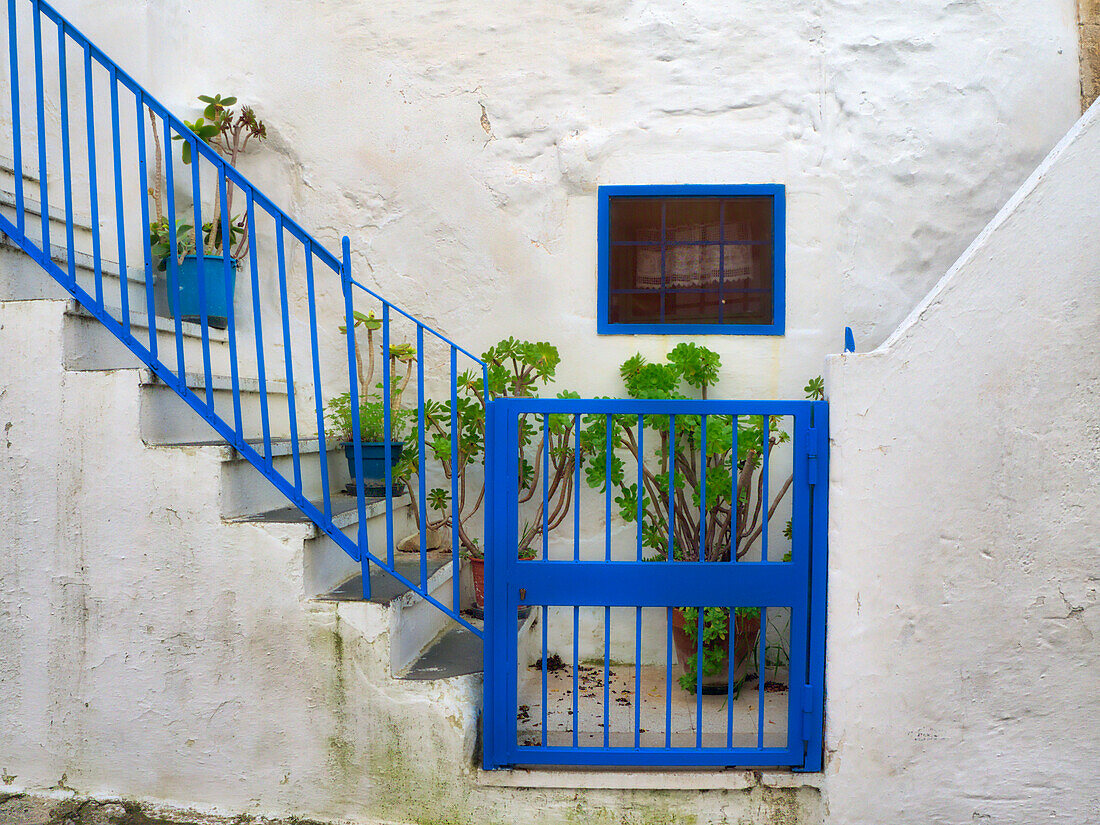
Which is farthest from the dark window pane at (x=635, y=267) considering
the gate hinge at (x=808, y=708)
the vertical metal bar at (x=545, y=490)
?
the gate hinge at (x=808, y=708)

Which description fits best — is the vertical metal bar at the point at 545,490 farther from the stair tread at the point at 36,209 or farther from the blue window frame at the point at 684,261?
the stair tread at the point at 36,209

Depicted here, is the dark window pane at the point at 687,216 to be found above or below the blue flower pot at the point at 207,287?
above

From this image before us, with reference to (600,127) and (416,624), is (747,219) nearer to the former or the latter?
(600,127)

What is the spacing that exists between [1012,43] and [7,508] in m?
5.03

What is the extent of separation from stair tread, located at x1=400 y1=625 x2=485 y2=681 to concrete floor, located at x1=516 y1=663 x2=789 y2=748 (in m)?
0.31

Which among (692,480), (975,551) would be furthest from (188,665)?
(975,551)

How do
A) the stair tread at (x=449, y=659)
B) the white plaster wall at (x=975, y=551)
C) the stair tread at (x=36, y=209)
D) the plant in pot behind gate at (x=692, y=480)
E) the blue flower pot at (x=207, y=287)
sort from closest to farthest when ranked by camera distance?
the white plaster wall at (x=975, y=551) → the stair tread at (x=449, y=659) → the stair tread at (x=36, y=209) → the plant in pot behind gate at (x=692, y=480) → the blue flower pot at (x=207, y=287)

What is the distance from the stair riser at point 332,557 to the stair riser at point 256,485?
305mm

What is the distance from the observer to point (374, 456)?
12.4 ft

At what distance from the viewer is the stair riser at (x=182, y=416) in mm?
2973

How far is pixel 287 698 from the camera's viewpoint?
2.94 m

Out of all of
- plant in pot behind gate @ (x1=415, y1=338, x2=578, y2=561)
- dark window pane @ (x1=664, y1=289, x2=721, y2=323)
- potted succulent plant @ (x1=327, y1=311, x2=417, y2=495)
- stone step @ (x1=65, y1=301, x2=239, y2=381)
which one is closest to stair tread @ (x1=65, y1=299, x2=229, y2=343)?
stone step @ (x1=65, y1=301, x2=239, y2=381)

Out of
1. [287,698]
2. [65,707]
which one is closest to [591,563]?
[287,698]

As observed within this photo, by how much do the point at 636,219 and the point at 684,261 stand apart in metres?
0.33
